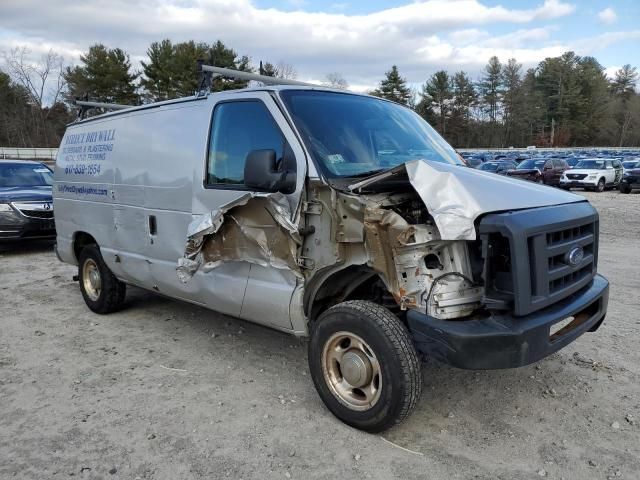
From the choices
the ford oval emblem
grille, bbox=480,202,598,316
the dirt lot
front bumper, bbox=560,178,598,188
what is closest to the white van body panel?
the dirt lot

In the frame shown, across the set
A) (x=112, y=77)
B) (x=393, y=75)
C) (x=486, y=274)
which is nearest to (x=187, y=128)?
(x=486, y=274)

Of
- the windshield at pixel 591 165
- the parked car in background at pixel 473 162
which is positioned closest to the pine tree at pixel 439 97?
the parked car in background at pixel 473 162

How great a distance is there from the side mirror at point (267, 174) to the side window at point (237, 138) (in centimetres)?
20

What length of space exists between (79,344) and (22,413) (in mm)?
1390

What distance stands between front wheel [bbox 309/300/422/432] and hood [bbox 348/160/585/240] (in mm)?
699

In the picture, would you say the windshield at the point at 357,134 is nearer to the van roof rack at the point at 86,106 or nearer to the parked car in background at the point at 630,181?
the van roof rack at the point at 86,106

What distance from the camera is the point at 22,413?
3.53m

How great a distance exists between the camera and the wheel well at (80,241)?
19.6 feet

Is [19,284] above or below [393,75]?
below

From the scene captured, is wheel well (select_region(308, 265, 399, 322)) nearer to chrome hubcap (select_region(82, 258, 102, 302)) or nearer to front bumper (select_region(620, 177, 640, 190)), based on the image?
chrome hubcap (select_region(82, 258, 102, 302))

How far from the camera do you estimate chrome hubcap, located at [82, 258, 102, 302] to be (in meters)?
5.84

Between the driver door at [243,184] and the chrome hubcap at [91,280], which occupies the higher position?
the driver door at [243,184]

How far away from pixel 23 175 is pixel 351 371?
10.3 m

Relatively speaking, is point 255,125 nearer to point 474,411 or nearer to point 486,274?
point 486,274
